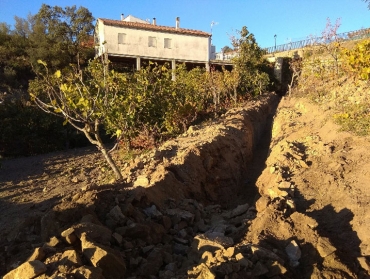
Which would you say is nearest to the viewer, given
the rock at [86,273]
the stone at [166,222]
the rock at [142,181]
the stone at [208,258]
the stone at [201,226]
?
the rock at [86,273]

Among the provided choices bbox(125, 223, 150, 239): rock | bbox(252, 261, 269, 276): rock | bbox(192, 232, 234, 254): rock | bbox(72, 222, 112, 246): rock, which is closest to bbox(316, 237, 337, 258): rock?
bbox(252, 261, 269, 276): rock

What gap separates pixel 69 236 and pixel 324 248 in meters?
2.68

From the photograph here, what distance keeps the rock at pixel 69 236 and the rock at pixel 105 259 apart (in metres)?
0.20

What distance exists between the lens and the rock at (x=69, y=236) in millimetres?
3383

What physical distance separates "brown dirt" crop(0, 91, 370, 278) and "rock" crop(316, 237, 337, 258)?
0.04ft

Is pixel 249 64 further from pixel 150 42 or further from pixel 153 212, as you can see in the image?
pixel 153 212

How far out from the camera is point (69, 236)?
3.39m

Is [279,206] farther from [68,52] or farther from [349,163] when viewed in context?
[68,52]

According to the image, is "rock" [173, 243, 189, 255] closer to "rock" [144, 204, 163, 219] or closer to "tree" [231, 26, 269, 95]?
"rock" [144, 204, 163, 219]

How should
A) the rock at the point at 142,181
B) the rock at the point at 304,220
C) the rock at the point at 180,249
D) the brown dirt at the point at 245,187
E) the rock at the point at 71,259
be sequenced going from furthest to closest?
the rock at the point at 142,181
the rock at the point at 304,220
the rock at the point at 180,249
the brown dirt at the point at 245,187
the rock at the point at 71,259

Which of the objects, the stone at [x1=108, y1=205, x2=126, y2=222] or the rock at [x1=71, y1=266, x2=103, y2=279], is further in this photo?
the stone at [x1=108, y1=205, x2=126, y2=222]

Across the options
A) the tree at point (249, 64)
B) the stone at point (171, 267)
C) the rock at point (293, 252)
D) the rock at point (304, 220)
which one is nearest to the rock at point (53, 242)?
the stone at point (171, 267)

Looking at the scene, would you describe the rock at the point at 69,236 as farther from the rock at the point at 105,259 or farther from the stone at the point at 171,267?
the stone at the point at 171,267

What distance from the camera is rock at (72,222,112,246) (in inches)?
136
